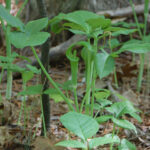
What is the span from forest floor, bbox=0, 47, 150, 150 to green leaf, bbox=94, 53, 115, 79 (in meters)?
0.35

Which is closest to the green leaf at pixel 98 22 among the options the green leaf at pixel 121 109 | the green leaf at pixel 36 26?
the green leaf at pixel 36 26

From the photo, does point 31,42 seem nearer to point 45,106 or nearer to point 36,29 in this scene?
point 36,29

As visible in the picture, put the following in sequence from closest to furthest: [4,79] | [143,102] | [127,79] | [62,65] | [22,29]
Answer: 1. [22,29]
2. [143,102]
3. [4,79]
4. [127,79]
5. [62,65]

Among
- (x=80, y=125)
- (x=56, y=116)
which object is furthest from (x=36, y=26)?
(x=56, y=116)

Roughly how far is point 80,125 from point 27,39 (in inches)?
11.4

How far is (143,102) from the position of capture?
6.15 feet

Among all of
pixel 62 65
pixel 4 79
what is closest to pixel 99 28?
pixel 4 79

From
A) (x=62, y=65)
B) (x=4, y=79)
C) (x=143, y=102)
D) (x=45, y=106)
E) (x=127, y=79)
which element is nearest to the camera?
(x=45, y=106)

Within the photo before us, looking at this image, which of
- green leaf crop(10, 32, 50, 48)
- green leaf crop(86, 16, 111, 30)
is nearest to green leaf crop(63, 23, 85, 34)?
green leaf crop(86, 16, 111, 30)

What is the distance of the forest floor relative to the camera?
3.40 ft

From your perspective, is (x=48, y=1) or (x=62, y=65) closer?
(x=62, y=65)

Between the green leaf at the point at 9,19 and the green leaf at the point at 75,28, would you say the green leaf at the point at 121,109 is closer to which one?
the green leaf at the point at 75,28

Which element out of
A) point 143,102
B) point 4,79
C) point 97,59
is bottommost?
point 143,102

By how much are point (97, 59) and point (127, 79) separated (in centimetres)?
160
